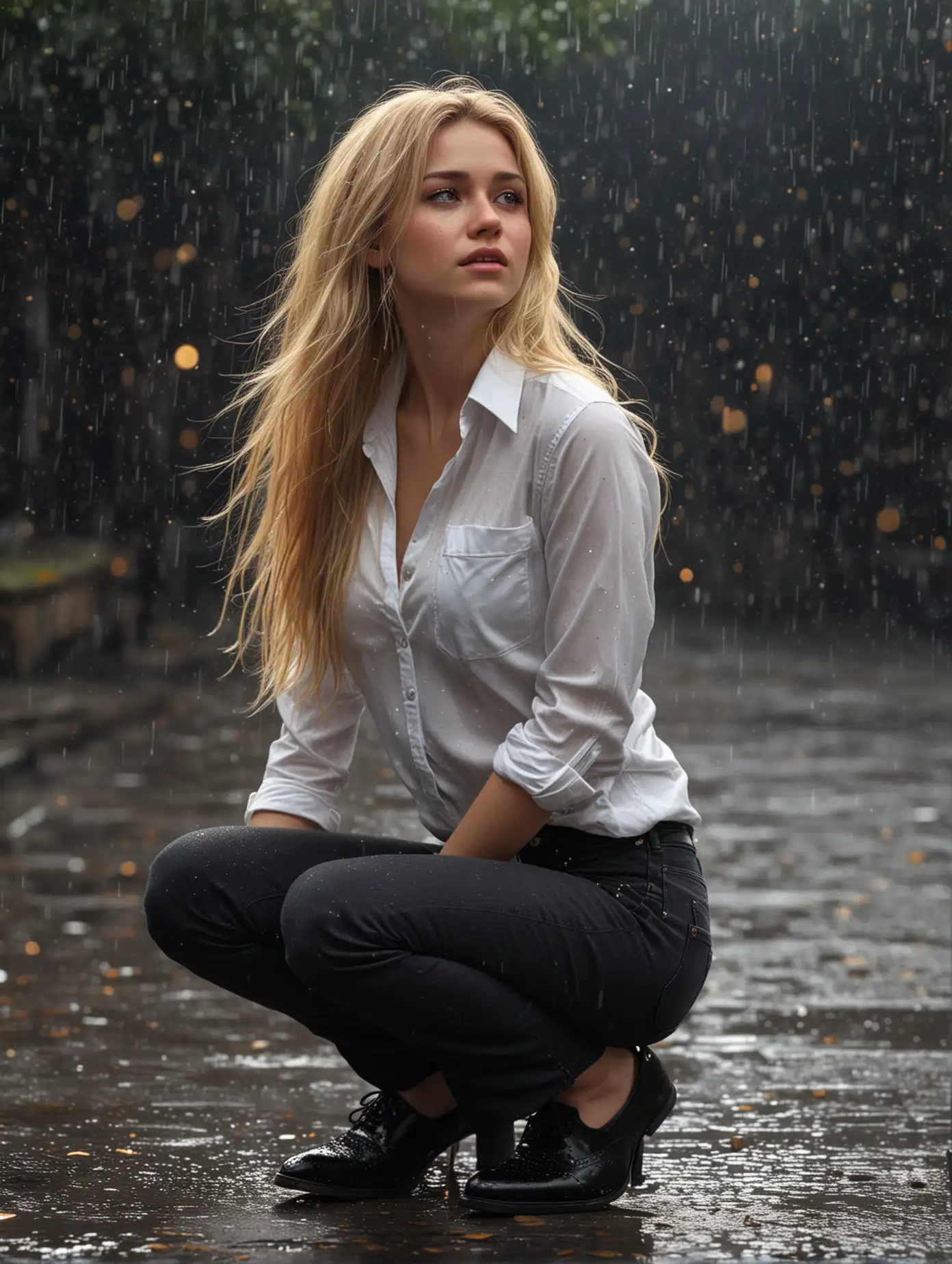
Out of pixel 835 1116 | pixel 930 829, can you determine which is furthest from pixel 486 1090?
pixel 930 829

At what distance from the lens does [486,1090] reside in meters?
2.90

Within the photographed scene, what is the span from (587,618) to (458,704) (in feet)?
0.96

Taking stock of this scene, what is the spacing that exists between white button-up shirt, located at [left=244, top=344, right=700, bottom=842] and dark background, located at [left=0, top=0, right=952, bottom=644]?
14694mm

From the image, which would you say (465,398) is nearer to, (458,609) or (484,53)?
(458,609)

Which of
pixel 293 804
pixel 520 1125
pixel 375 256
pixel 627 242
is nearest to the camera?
pixel 375 256

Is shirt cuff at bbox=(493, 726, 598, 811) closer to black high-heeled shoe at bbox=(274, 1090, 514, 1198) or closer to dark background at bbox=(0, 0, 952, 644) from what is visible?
black high-heeled shoe at bbox=(274, 1090, 514, 1198)

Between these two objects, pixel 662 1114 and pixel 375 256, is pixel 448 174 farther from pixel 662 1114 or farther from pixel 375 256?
pixel 662 1114

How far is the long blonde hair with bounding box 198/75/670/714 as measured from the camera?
3.13 meters

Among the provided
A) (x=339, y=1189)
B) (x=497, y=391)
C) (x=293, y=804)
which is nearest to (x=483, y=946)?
(x=339, y=1189)

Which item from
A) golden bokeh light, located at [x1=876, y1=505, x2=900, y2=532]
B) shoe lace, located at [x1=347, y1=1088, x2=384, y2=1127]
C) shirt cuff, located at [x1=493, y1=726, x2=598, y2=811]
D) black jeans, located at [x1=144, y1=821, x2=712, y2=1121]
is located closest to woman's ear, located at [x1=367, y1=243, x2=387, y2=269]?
shirt cuff, located at [x1=493, y1=726, x2=598, y2=811]

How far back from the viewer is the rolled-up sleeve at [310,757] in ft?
10.9

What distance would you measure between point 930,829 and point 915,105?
13871 mm

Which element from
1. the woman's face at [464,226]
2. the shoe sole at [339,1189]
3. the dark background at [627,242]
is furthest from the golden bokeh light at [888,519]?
the shoe sole at [339,1189]

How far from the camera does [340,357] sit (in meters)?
3.29
